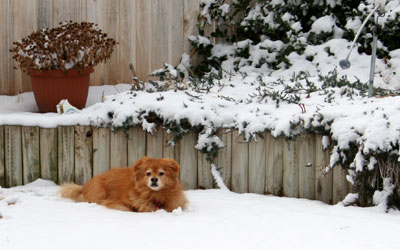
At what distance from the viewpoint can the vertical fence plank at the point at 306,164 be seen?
Answer: 403cm

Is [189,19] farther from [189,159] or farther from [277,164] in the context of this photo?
[277,164]

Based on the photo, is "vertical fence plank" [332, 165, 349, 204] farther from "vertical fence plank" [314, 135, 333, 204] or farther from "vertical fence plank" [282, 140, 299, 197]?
"vertical fence plank" [282, 140, 299, 197]

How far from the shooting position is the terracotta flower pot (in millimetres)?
5016

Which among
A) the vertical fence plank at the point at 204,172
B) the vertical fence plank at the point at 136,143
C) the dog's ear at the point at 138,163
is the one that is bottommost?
the vertical fence plank at the point at 204,172

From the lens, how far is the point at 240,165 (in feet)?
13.8

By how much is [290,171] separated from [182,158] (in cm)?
80

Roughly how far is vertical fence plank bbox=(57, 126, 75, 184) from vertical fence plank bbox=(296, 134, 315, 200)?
1.70 m

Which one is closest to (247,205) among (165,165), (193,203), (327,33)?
(193,203)

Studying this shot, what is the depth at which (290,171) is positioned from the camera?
13.4 ft

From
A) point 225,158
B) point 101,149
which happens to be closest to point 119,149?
point 101,149

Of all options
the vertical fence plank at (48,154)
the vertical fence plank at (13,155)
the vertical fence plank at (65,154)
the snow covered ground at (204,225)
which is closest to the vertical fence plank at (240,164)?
the snow covered ground at (204,225)

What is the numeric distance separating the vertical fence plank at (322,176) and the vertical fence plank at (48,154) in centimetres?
195

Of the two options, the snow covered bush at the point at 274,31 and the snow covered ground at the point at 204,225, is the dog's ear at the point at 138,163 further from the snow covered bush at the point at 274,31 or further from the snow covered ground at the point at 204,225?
the snow covered bush at the point at 274,31

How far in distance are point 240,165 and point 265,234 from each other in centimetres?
119
